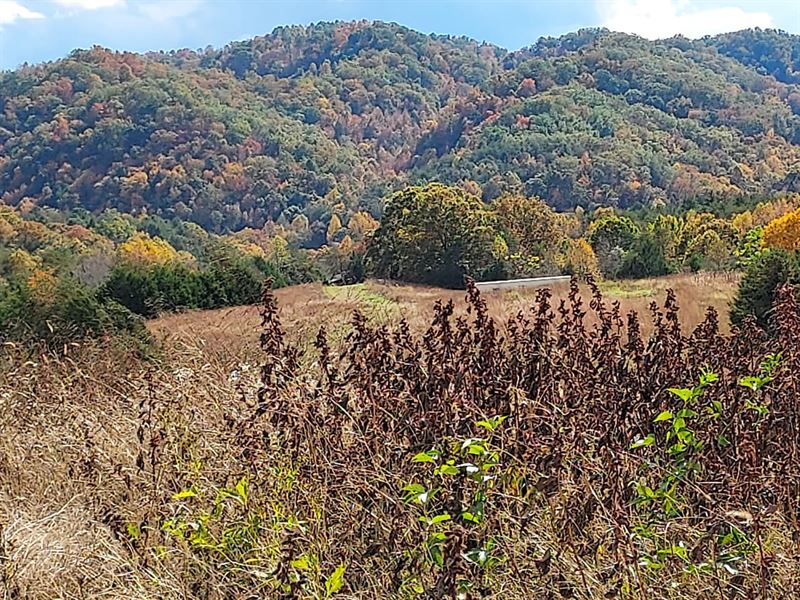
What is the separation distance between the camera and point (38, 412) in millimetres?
4465

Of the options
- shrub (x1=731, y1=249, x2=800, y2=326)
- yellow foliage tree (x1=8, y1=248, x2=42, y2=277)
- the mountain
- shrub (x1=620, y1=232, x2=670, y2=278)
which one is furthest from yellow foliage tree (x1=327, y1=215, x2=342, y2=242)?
shrub (x1=731, y1=249, x2=800, y2=326)

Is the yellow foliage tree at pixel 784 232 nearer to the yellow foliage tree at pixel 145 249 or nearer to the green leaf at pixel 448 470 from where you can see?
the green leaf at pixel 448 470

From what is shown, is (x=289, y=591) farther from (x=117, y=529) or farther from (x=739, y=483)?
(x=739, y=483)

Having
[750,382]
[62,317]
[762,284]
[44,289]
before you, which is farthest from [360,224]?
[750,382]

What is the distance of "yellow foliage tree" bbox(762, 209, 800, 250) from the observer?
33.9 meters

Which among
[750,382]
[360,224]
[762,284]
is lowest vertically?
[360,224]

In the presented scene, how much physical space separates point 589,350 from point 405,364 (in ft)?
2.53

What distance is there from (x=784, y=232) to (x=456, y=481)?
3647cm

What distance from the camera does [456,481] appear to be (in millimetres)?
2254

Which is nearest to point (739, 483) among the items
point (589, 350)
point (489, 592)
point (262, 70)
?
point (489, 592)

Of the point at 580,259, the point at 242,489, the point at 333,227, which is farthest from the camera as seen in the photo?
the point at 333,227

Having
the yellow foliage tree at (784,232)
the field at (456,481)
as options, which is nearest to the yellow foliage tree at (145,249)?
the yellow foliage tree at (784,232)

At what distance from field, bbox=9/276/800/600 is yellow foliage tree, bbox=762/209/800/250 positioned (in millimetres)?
33927

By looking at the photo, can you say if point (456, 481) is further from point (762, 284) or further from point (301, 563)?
point (762, 284)
